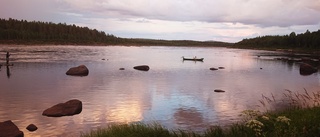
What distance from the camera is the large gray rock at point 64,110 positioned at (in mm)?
21312

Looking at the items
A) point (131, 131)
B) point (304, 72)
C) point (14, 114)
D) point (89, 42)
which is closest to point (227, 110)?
point (131, 131)

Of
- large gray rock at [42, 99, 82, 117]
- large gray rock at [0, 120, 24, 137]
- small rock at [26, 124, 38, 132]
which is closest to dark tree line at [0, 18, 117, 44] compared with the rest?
large gray rock at [42, 99, 82, 117]

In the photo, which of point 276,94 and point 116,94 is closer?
point 116,94

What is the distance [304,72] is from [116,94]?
4065cm

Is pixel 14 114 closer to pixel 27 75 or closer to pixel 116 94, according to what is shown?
pixel 116 94

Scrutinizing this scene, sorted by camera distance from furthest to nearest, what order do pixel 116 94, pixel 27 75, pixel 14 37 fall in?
pixel 14 37 → pixel 27 75 → pixel 116 94

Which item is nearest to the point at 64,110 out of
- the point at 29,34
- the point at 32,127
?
the point at 32,127

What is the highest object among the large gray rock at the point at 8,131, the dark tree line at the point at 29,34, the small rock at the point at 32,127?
the dark tree line at the point at 29,34

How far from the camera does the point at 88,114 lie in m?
22.0

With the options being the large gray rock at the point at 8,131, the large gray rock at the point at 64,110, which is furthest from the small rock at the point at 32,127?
the large gray rock at the point at 64,110

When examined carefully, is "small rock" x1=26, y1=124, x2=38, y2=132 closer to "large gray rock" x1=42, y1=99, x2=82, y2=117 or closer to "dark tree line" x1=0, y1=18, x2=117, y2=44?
"large gray rock" x1=42, y1=99, x2=82, y2=117

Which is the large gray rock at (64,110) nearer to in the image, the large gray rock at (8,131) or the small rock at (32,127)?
the small rock at (32,127)

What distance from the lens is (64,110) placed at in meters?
21.9

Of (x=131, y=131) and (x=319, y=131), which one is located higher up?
(x=319, y=131)
